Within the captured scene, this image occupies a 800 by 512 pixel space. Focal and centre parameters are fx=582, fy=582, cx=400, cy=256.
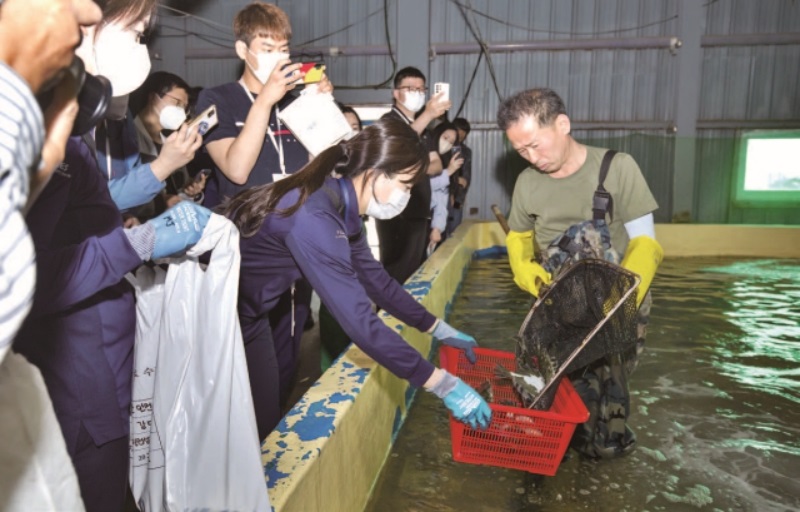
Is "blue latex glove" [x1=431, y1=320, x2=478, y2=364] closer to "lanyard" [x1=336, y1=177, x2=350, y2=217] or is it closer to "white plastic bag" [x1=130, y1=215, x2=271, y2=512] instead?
"lanyard" [x1=336, y1=177, x2=350, y2=217]

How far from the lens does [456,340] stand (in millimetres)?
2609

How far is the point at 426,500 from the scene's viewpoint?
95.7 inches

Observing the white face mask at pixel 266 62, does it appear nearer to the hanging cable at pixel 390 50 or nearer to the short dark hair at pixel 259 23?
the short dark hair at pixel 259 23

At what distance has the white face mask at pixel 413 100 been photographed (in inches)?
177

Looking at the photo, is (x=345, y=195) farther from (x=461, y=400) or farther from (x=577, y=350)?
(x=577, y=350)

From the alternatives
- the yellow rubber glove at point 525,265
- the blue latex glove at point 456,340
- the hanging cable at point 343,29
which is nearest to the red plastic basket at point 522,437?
the blue latex glove at point 456,340

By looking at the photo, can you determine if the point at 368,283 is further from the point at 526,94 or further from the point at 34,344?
the point at 34,344

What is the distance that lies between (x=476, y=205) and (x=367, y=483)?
9291mm

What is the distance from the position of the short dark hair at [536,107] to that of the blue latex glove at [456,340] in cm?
98

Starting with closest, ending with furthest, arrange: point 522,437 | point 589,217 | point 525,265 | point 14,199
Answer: point 14,199
point 522,437
point 589,217
point 525,265

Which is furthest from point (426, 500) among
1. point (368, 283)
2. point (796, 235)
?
point (796, 235)

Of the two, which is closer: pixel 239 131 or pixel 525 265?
pixel 239 131

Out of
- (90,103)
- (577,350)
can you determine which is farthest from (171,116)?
(90,103)

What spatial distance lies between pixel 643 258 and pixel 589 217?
0.31m
